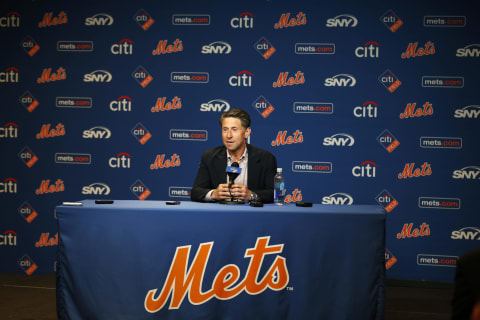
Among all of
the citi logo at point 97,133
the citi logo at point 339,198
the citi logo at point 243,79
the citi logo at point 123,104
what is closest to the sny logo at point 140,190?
the citi logo at point 97,133

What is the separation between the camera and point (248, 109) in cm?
463

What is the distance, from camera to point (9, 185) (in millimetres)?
4898

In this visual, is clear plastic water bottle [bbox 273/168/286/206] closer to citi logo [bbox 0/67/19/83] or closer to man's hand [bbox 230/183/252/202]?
man's hand [bbox 230/183/252/202]

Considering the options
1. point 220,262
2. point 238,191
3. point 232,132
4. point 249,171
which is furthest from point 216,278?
point 232,132

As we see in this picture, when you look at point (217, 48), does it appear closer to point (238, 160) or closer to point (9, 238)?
point (238, 160)

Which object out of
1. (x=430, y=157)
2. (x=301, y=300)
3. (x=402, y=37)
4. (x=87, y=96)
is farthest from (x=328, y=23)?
(x=301, y=300)

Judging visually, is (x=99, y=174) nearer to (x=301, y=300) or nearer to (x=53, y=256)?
(x=53, y=256)

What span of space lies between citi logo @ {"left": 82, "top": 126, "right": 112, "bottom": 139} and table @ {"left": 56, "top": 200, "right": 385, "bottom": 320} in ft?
7.10

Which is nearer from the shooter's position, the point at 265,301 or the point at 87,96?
the point at 265,301

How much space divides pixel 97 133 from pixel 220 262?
8.89 ft

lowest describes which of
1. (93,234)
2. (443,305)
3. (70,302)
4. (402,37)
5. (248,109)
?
(443,305)

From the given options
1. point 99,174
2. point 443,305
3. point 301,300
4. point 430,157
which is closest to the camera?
point 301,300

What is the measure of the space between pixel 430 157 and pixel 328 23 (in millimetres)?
1640

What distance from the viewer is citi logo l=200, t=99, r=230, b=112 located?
4.66 metres
